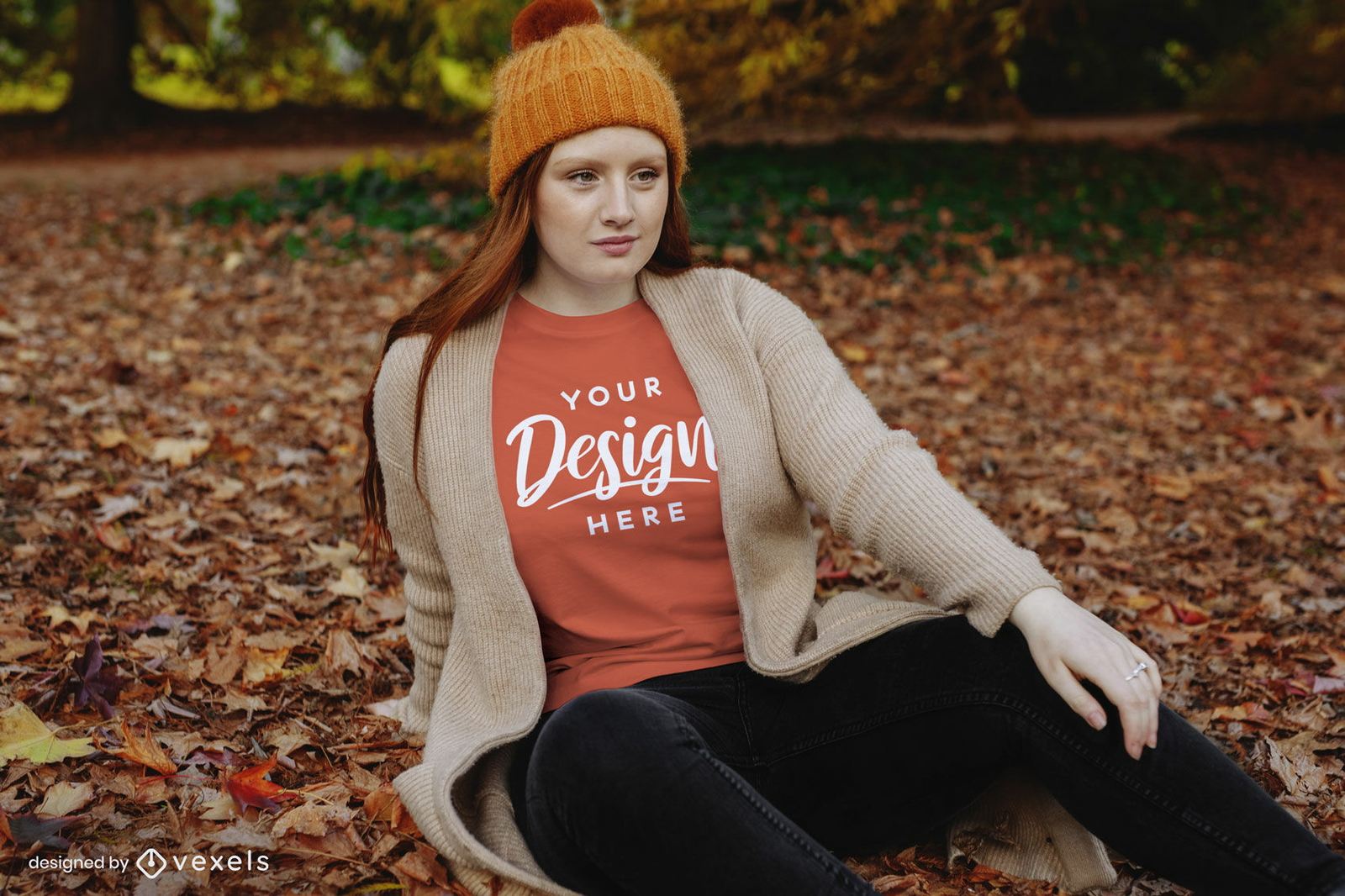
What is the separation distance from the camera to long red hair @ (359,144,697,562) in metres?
2.33

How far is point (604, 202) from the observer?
88.7 inches

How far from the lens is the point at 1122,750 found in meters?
1.86

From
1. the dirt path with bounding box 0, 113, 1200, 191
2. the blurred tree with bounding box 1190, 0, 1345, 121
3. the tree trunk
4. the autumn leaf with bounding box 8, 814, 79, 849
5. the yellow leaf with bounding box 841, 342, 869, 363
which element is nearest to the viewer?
the autumn leaf with bounding box 8, 814, 79, 849

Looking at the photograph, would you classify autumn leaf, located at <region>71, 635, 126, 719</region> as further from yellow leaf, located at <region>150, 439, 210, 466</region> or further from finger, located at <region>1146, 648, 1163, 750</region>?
finger, located at <region>1146, 648, 1163, 750</region>

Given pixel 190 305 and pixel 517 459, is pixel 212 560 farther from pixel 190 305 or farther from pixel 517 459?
pixel 190 305

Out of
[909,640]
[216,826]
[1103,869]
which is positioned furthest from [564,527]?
[1103,869]

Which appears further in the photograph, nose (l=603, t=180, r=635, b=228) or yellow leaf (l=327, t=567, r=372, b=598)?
yellow leaf (l=327, t=567, r=372, b=598)

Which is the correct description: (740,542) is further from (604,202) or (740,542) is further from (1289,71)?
(1289,71)

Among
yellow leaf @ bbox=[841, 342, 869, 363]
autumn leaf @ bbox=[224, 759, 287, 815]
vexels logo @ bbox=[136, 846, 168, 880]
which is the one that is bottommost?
autumn leaf @ bbox=[224, 759, 287, 815]

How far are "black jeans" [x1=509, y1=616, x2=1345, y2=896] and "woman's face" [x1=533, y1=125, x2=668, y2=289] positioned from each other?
88 cm

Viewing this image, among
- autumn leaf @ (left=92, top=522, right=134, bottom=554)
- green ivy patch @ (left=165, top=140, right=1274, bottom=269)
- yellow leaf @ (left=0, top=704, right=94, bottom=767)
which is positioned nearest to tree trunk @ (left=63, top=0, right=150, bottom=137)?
green ivy patch @ (left=165, top=140, right=1274, bottom=269)

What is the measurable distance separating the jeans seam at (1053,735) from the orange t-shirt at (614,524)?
0.85 feet

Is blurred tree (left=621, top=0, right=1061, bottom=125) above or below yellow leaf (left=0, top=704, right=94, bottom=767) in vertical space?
above

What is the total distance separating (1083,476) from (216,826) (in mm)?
3724
